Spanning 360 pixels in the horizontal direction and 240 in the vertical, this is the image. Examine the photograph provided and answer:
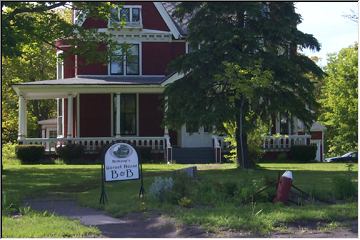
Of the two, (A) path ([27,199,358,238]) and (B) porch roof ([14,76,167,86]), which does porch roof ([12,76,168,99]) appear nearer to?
(B) porch roof ([14,76,167,86])

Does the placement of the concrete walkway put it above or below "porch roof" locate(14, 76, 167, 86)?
below

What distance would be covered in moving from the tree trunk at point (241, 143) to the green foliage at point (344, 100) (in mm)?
33003

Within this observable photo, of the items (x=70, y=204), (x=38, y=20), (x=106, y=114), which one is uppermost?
(x=38, y=20)

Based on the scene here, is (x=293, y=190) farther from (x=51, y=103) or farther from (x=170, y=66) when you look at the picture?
(x=51, y=103)

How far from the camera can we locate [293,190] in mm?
13133

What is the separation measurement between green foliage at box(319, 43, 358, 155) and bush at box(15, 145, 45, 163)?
106ft

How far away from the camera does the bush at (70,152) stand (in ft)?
96.0

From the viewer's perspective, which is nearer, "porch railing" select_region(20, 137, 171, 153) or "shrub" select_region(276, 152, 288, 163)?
"porch railing" select_region(20, 137, 171, 153)

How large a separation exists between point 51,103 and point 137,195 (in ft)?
144

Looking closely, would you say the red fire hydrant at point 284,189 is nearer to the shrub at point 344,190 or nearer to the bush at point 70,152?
the shrub at point 344,190

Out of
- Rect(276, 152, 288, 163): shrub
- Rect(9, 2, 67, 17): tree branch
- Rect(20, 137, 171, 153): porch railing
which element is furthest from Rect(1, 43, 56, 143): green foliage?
Rect(9, 2, 67, 17): tree branch

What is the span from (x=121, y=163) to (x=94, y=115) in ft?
65.4

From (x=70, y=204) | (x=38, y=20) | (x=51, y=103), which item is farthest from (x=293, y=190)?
(x=51, y=103)

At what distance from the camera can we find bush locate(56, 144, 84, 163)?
96.0 feet
